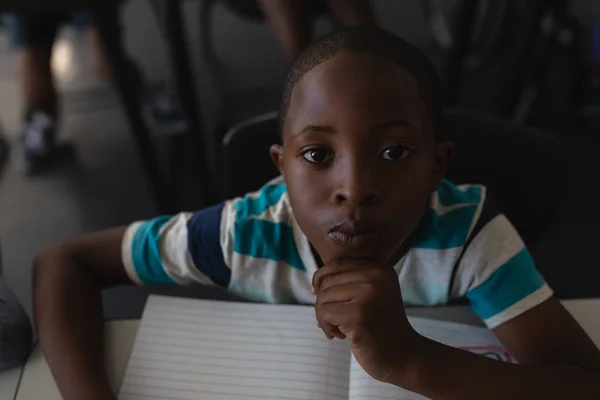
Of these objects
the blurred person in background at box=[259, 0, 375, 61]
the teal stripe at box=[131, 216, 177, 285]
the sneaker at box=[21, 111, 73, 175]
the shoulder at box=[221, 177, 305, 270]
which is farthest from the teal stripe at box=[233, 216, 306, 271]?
the sneaker at box=[21, 111, 73, 175]

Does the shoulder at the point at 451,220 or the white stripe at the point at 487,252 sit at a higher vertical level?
the shoulder at the point at 451,220

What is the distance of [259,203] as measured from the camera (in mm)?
827

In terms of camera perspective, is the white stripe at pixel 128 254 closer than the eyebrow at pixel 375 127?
No

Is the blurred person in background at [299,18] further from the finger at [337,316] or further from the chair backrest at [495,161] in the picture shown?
the finger at [337,316]

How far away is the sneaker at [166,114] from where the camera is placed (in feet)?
6.89

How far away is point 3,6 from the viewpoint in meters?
1.21

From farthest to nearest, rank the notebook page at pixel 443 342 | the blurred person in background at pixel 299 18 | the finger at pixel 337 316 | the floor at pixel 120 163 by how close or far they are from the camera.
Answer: the floor at pixel 120 163
the blurred person in background at pixel 299 18
the notebook page at pixel 443 342
the finger at pixel 337 316

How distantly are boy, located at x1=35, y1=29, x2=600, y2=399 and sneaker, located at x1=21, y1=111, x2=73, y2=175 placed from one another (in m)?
1.31

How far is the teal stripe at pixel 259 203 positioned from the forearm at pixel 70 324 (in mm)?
217

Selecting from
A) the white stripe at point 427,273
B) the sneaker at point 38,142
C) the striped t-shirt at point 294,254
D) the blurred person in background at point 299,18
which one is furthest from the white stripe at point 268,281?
the sneaker at point 38,142

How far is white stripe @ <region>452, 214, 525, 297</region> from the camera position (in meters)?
0.75

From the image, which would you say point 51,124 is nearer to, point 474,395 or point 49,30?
point 49,30

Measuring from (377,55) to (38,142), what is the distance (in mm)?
1638

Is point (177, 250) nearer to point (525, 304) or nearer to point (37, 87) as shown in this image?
point (525, 304)
